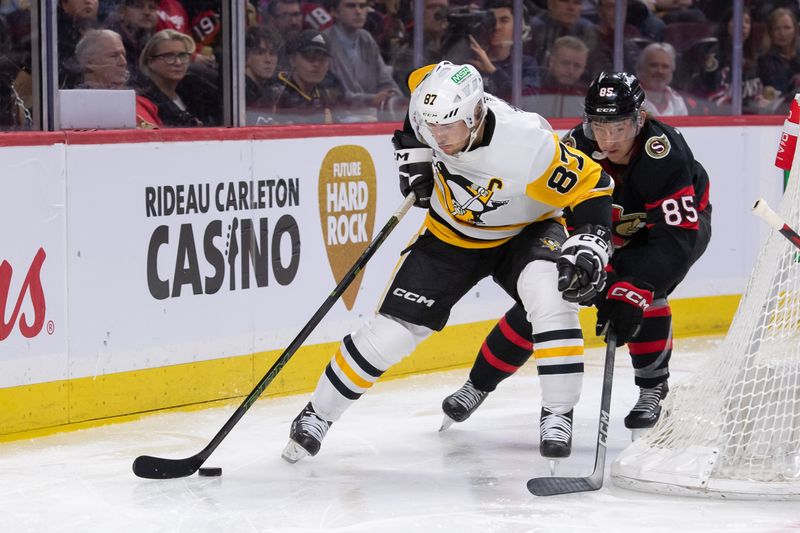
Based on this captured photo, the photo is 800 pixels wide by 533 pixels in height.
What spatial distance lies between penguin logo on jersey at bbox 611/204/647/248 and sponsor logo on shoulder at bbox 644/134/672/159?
0.63ft

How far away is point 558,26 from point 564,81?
24cm

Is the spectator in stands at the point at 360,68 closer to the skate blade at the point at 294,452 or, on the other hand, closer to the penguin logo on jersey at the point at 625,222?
the penguin logo on jersey at the point at 625,222

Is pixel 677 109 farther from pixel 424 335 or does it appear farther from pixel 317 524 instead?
pixel 317 524

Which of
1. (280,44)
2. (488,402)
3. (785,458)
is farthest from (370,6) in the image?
(785,458)

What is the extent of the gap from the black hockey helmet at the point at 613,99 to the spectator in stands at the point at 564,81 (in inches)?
85.5

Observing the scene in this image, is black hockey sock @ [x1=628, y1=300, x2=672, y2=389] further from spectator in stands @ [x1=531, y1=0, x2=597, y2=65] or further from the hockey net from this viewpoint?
spectator in stands @ [x1=531, y1=0, x2=597, y2=65]

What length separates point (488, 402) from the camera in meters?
4.89

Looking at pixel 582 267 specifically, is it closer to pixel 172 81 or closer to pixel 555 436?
pixel 555 436

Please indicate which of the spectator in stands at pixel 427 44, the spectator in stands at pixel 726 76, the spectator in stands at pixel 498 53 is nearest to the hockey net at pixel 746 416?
the spectator in stands at pixel 427 44

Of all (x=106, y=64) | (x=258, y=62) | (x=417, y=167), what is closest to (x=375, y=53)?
(x=258, y=62)

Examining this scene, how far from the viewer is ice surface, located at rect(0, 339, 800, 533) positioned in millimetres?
3363

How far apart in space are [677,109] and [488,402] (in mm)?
2302

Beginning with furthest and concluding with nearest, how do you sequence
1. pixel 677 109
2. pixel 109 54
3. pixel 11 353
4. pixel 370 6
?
1. pixel 677 109
2. pixel 370 6
3. pixel 109 54
4. pixel 11 353

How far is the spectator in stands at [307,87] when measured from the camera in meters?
5.17
